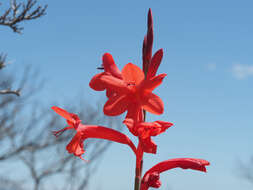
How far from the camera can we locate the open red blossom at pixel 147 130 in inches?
47.9

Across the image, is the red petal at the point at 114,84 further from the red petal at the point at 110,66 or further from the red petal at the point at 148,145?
the red petal at the point at 148,145

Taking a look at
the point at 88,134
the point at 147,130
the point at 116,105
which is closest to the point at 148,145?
the point at 147,130

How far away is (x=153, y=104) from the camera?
1.26 metres

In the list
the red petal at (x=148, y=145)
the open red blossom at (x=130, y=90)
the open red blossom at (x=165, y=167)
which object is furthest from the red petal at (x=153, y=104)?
the open red blossom at (x=165, y=167)

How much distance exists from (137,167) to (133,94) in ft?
0.99

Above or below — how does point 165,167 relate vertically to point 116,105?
below

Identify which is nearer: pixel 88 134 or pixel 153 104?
pixel 153 104

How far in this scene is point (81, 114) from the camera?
44.8ft

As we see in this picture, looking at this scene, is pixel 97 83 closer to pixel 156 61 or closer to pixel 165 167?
pixel 156 61

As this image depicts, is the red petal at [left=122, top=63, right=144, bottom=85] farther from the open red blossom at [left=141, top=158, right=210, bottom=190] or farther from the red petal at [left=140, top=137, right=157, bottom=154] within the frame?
the open red blossom at [left=141, top=158, right=210, bottom=190]

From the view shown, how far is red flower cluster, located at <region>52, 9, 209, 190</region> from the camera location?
1253 mm

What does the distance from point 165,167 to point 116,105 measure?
371mm

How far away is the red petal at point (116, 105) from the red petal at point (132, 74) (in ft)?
0.25

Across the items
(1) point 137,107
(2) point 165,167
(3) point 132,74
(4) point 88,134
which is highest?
(3) point 132,74
